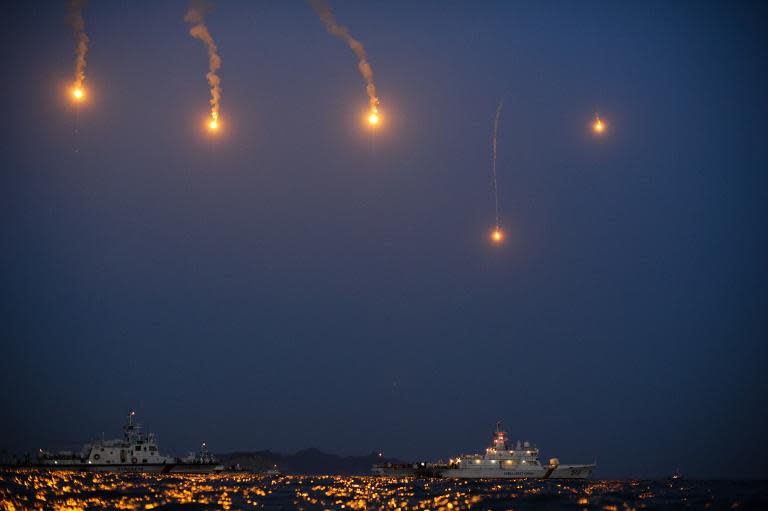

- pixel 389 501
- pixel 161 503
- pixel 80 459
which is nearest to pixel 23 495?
pixel 161 503

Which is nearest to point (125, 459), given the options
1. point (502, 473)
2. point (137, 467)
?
point (137, 467)

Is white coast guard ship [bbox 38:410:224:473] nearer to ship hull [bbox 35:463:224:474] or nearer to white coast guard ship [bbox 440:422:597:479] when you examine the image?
ship hull [bbox 35:463:224:474]

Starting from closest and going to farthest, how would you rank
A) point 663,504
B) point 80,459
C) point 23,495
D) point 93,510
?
point 93,510, point 23,495, point 663,504, point 80,459

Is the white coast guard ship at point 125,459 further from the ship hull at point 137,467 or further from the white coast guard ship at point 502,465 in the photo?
the white coast guard ship at point 502,465

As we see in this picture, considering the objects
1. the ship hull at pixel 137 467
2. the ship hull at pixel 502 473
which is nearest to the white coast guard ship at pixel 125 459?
the ship hull at pixel 137 467

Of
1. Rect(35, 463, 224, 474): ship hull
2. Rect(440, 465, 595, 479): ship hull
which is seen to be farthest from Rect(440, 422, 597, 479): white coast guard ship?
Rect(35, 463, 224, 474): ship hull

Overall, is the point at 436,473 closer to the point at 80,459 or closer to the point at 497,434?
the point at 497,434

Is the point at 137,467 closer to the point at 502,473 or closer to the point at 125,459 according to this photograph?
the point at 125,459
